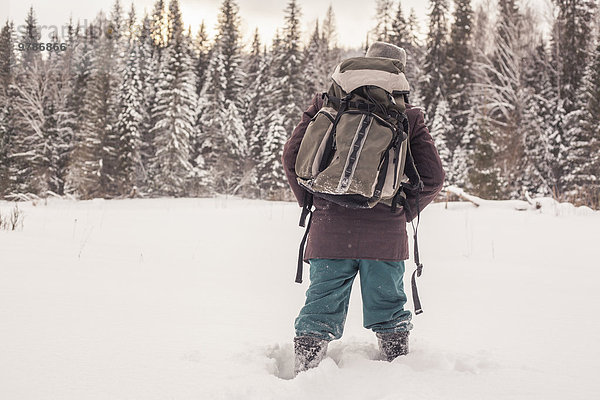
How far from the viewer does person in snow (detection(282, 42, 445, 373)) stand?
7.86ft

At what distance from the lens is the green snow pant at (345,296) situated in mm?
2424

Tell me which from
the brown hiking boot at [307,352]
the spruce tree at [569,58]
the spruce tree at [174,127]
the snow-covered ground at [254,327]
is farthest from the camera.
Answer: the spruce tree at [174,127]

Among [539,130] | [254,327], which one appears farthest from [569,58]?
[254,327]

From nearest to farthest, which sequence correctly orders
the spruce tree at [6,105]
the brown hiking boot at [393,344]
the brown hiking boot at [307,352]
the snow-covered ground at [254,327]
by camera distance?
the snow-covered ground at [254,327] < the brown hiking boot at [307,352] < the brown hiking boot at [393,344] < the spruce tree at [6,105]

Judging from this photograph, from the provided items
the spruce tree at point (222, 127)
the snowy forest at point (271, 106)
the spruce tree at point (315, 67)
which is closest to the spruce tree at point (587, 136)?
the snowy forest at point (271, 106)

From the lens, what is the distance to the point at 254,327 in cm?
314

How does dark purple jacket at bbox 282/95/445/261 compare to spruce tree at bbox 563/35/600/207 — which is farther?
spruce tree at bbox 563/35/600/207

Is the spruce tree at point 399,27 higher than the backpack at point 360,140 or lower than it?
higher

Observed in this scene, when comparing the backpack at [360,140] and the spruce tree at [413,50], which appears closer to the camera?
the backpack at [360,140]

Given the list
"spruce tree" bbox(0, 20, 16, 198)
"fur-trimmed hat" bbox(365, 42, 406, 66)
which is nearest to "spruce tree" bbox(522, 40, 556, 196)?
"fur-trimmed hat" bbox(365, 42, 406, 66)

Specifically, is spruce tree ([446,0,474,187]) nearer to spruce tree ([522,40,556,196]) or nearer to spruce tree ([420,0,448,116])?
spruce tree ([420,0,448,116])

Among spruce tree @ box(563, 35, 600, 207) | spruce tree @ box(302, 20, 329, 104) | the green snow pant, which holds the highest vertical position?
spruce tree @ box(302, 20, 329, 104)

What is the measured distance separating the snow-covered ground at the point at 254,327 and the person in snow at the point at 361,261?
0.49 feet

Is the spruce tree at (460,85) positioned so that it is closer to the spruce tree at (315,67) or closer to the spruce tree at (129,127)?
the spruce tree at (315,67)
